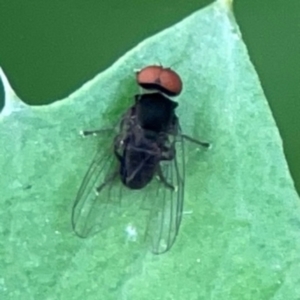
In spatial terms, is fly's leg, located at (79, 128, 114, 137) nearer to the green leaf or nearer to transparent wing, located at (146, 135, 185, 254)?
the green leaf

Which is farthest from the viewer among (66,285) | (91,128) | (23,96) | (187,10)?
(187,10)

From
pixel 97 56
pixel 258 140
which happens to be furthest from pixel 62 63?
pixel 258 140

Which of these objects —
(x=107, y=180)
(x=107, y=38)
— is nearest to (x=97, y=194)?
(x=107, y=180)

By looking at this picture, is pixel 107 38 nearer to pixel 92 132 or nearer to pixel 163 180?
pixel 163 180

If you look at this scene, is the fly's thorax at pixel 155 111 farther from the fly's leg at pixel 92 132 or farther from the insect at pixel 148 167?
the fly's leg at pixel 92 132

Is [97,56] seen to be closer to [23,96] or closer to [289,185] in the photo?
[23,96]

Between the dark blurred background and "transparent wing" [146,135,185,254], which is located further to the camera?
the dark blurred background

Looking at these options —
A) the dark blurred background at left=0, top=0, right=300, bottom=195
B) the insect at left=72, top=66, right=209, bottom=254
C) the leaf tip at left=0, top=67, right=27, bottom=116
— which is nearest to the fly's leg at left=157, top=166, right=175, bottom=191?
the insect at left=72, top=66, right=209, bottom=254
